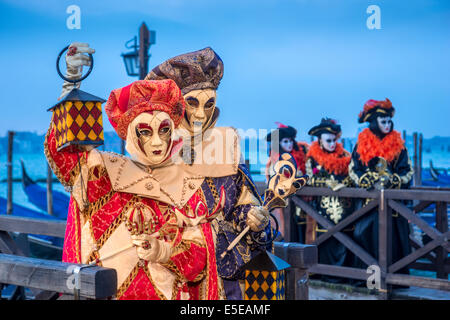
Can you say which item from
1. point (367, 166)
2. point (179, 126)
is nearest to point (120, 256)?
point (179, 126)

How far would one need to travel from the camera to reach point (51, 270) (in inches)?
91.4

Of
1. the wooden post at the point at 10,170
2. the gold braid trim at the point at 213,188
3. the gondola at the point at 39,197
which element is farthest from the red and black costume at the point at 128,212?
the gondola at the point at 39,197

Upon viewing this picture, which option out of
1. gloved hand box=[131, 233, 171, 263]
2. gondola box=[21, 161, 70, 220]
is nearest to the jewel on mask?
gloved hand box=[131, 233, 171, 263]

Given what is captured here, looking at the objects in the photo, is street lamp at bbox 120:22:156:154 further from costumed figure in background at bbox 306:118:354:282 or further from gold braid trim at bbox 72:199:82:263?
gold braid trim at bbox 72:199:82:263

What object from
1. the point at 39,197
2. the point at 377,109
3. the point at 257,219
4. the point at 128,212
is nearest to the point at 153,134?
the point at 128,212

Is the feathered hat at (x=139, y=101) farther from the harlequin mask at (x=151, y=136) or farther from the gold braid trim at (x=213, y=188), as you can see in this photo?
the gold braid trim at (x=213, y=188)

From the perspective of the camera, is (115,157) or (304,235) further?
(304,235)

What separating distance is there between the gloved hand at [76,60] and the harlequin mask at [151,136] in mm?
302

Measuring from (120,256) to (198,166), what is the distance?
557 millimetres

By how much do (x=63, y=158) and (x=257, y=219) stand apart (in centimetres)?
88

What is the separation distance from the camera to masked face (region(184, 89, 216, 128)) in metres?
2.87

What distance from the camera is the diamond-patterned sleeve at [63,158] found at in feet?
8.00

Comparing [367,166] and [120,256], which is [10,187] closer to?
[367,166]
